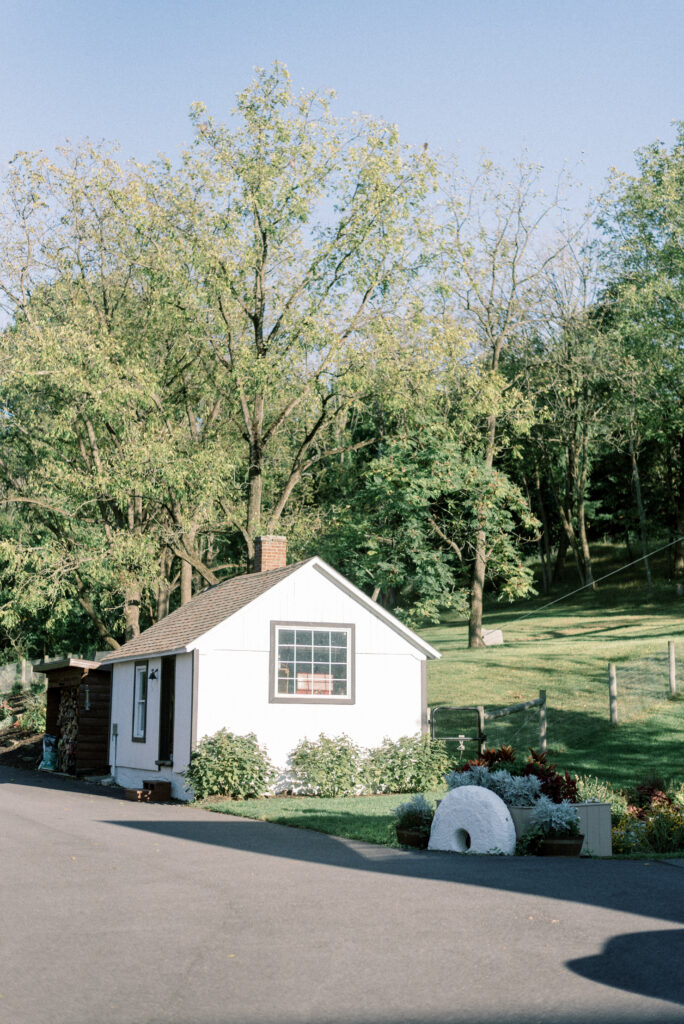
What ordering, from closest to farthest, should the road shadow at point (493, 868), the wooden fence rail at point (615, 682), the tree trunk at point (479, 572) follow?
1. the road shadow at point (493, 868)
2. the wooden fence rail at point (615, 682)
3. the tree trunk at point (479, 572)

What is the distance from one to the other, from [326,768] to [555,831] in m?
9.21

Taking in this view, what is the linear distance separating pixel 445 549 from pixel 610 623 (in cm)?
784

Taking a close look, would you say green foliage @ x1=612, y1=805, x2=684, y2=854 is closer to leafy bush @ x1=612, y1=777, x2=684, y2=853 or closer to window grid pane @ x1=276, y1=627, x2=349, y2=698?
leafy bush @ x1=612, y1=777, x2=684, y2=853

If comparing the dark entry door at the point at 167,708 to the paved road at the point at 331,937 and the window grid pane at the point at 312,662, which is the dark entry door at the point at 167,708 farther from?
the paved road at the point at 331,937

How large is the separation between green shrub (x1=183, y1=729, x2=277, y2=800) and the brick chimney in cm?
571

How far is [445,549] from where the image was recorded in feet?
132

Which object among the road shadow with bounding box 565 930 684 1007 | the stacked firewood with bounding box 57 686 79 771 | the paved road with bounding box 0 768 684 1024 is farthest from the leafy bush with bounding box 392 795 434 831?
the stacked firewood with bounding box 57 686 79 771

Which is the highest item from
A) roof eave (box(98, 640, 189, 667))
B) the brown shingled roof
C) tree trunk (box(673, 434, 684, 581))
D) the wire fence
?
tree trunk (box(673, 434, 684, 581))

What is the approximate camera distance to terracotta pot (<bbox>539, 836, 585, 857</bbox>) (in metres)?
12.9

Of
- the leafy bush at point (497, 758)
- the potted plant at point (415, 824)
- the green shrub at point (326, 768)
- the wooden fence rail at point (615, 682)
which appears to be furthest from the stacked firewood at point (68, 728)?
the potted plant at point (415, 824)

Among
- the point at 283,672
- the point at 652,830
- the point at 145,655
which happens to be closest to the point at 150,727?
the point at 145,655

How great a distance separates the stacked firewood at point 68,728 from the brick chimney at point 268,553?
710 cm

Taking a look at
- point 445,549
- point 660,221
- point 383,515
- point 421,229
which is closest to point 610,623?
point 445,549

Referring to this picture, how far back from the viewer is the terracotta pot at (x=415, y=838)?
45.2 feet
